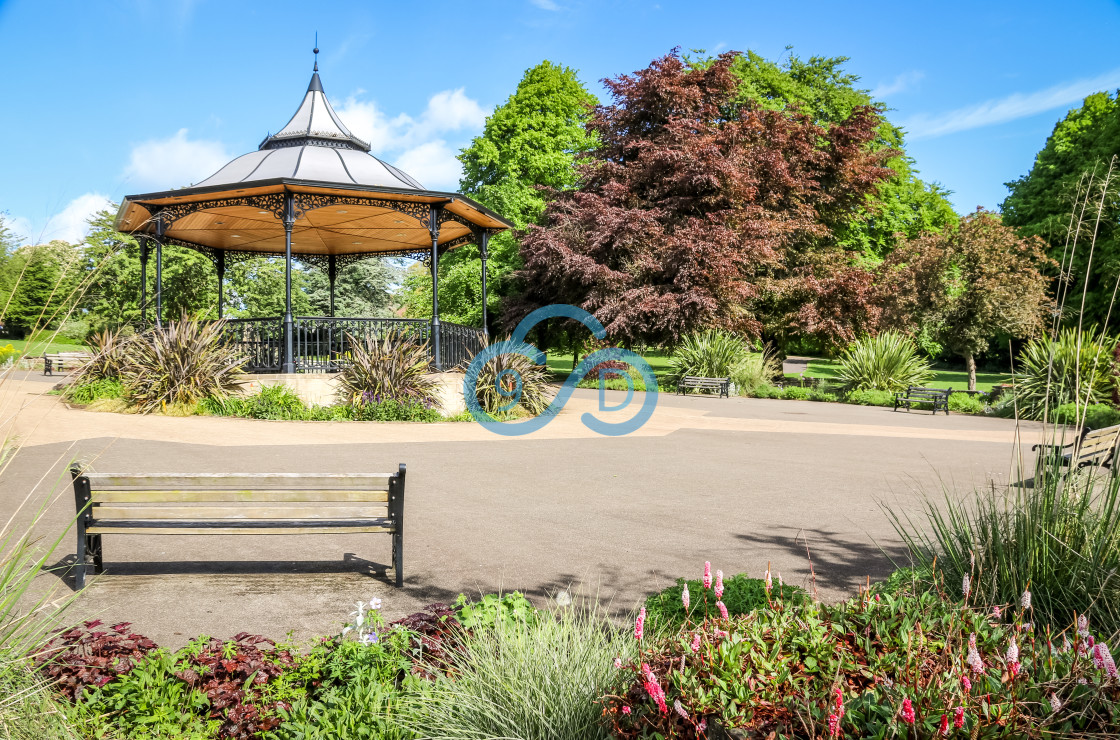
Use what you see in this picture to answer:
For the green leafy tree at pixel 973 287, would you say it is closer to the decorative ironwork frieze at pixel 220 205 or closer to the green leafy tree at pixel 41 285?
the decorative ironwork frieze at pixel 220 205

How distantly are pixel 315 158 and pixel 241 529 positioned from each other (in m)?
14.1

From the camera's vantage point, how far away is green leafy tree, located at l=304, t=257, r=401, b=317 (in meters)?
43.6

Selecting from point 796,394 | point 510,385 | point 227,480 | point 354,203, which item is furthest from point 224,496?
point 796,394

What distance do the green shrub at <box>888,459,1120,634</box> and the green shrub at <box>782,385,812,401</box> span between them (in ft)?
65.1

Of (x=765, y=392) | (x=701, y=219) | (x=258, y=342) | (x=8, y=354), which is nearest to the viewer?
(x=8, y=354)

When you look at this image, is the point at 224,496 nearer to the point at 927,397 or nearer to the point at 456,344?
the point at 456,344

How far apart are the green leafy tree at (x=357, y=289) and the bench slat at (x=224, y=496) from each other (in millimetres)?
39558

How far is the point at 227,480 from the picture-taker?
4.87 m

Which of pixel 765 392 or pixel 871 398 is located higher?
pixel 765 392

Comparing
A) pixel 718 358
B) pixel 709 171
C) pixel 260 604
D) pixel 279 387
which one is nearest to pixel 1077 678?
pixel 260 604

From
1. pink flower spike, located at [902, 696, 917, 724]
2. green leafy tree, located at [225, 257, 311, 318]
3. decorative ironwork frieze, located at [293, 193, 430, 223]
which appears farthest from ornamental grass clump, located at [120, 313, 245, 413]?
green leafy tree, located at [225, 257, 311, 318]

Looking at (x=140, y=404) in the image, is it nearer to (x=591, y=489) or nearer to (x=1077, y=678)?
(x=591, y=489)

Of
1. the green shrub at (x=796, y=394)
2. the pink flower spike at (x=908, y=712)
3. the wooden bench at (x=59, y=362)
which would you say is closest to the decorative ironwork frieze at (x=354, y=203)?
the green shrub at (x=796, y=394)

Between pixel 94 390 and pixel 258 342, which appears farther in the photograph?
pixel 258 342
